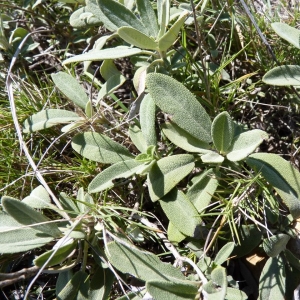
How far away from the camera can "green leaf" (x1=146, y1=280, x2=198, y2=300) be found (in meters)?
1.38

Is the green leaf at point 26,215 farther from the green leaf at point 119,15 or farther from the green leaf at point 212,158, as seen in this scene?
the green leaf at point 119,15

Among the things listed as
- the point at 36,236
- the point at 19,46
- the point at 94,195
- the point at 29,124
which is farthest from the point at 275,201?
the point at 19,46

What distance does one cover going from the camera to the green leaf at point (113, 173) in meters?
1.66

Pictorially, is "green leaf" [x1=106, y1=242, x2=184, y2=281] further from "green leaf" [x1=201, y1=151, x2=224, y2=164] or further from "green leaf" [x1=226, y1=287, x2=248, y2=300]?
"green leaf" [x1=201, y1=151, x2=224, y2=164]

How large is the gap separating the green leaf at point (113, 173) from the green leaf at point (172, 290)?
1.35ft

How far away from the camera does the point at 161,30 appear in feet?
5.63

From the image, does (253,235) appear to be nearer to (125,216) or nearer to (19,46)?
(125,216)

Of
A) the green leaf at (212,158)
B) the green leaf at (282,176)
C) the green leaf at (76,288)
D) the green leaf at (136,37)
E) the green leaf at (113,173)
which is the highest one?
Result: the green leaf at (136,37)

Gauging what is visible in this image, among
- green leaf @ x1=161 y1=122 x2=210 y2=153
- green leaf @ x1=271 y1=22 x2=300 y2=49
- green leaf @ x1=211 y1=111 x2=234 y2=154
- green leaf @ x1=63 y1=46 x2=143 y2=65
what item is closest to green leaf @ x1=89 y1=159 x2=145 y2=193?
green leaf @ x1=161 y1=122 x2=210 y2=153

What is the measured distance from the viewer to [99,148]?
1.75 m

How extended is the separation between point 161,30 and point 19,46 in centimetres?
75

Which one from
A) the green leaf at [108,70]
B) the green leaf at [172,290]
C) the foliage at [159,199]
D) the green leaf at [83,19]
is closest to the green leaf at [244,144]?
the foliage at [159,199]

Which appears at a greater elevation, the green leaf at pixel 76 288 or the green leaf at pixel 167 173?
the green leaf at pixel 167 173

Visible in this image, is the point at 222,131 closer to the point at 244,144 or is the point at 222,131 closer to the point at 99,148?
the point at 244,144
